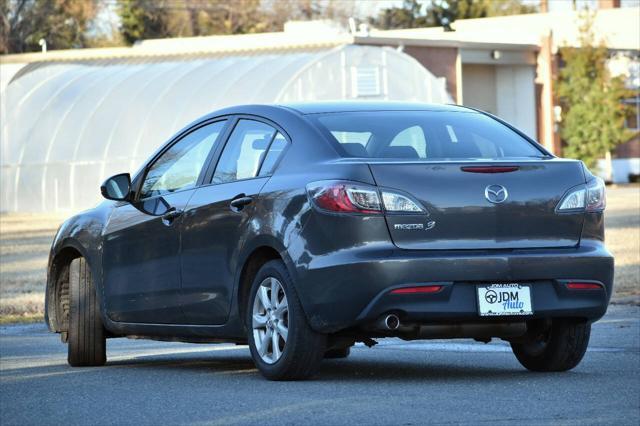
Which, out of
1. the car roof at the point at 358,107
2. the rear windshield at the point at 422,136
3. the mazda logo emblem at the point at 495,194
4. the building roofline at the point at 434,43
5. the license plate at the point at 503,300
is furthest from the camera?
the building roofline at the point at 434,43

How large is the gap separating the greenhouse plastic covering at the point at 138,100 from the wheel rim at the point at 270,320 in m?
30.1

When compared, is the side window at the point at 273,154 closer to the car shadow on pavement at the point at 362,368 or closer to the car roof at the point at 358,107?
the car roof at the point at 358,107

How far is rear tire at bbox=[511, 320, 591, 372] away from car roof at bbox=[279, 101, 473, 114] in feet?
4.89

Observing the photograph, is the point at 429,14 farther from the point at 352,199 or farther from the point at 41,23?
the point at 352,199

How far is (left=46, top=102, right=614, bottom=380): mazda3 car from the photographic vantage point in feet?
26.1

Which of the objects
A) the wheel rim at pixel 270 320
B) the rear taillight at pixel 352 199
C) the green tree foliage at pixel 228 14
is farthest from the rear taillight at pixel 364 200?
the green tree foliage at pixel 228 14

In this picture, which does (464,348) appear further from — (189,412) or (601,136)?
(601,136)

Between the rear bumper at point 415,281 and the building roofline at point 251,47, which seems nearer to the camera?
the rear bumper at point 415,281

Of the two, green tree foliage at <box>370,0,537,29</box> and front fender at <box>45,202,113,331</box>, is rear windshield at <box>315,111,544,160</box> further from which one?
green tree foliage at <box>370,0,537,29</box>

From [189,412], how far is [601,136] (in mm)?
47325

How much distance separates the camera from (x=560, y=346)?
8844 millimetres

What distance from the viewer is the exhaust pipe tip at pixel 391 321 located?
26.2 ft

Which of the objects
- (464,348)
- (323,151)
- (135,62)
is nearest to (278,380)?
(323,151)

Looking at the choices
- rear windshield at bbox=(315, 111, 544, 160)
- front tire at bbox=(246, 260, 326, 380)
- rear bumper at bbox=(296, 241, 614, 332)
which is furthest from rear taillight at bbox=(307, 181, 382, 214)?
front tire at bbox=(246, 260, 326, 380)
